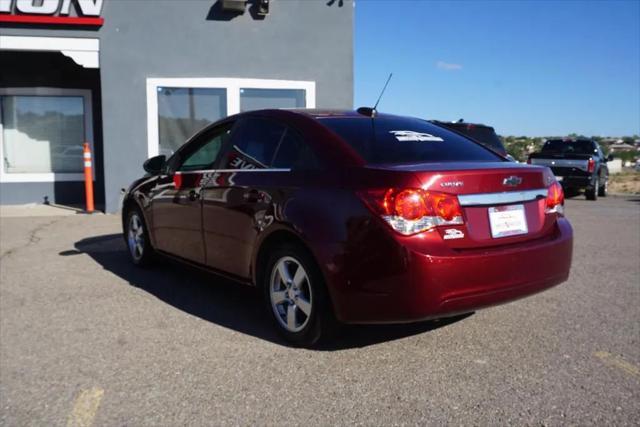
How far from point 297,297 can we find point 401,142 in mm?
1255

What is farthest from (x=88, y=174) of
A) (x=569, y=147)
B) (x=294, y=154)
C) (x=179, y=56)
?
(x=569, y=147)

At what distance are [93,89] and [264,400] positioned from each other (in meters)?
11.2

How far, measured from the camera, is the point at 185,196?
5.23 m

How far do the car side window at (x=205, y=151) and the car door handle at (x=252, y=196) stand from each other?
759 mm

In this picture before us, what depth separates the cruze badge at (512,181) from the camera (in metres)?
3.64

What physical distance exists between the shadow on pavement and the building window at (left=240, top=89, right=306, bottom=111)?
4.77 metres

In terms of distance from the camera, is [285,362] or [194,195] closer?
[285,362]

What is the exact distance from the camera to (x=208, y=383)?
11.2ft

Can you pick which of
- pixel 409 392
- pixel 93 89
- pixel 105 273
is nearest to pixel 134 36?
pixel 93 89

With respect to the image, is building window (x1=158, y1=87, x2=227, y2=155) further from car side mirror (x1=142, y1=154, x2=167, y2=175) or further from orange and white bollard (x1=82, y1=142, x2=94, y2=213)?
car side mirror (x1=142, y1=154, x2=167, y2=175)

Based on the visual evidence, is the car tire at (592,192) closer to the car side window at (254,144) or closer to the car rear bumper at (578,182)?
the car rear bumper at (578,182)

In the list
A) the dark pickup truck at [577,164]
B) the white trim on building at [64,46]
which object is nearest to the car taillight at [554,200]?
the white trim on building at [64,46]

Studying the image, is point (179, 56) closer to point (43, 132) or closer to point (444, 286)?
point (43, 132)

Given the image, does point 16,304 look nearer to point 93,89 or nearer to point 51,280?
point 51,280
